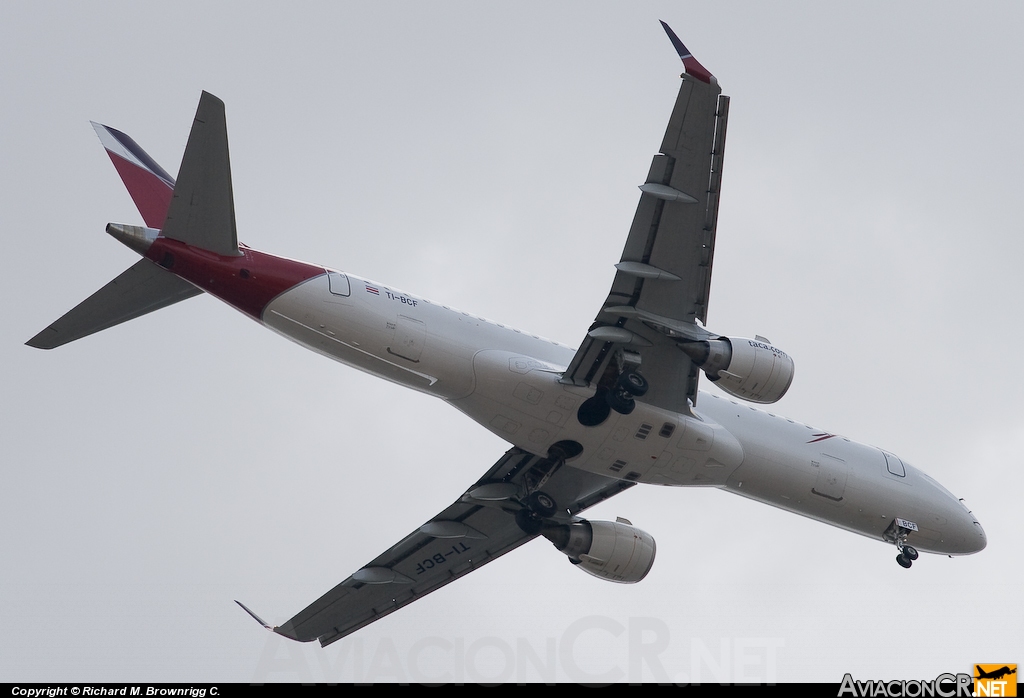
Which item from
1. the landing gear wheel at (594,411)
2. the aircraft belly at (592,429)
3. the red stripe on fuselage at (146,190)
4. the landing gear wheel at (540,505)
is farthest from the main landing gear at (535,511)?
the red stripe on fuselage at (146,190)

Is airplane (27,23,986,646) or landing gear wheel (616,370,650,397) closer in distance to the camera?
airplane (27,23,986,646)

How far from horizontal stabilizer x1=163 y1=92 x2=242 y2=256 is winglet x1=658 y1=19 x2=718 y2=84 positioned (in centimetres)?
785

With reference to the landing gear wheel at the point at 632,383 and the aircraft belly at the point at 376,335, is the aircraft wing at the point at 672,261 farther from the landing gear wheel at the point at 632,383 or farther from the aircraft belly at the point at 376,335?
the aircraft belly at the point at 376,335

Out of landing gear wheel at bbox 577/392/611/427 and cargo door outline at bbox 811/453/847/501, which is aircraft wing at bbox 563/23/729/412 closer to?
landing gear wheel at bbox 577/392/611/427

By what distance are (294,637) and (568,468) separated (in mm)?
8396

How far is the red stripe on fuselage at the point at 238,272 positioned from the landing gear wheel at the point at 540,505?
8.22 meters

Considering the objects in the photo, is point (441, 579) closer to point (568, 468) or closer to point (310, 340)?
point (568, 468)

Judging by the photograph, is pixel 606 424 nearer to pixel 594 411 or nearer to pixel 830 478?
pixel 594 411

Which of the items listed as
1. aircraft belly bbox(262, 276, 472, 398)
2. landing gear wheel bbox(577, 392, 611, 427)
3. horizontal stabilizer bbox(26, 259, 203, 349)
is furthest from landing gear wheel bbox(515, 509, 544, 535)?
horizontal stabilizer bbox(26, 259, 203, 349)

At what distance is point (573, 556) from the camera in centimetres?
2750

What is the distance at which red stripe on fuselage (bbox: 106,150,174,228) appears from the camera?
952 inches

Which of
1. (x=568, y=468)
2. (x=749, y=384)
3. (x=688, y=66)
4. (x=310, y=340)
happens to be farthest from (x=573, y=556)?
(x=688, y=66)

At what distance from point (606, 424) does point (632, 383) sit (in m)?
1.35

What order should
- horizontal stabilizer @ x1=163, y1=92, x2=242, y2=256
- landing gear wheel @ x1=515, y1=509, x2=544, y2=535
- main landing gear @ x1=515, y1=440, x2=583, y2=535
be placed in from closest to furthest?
1. horizontal stabilizer @ x1=163, y1=92, x2=242, y2=256
2. main landing gear @ x1=515, y1=440, x2=583, y2=535
3. landing gear wheel @ x1=515, y1=509, x2=544, y2=535
